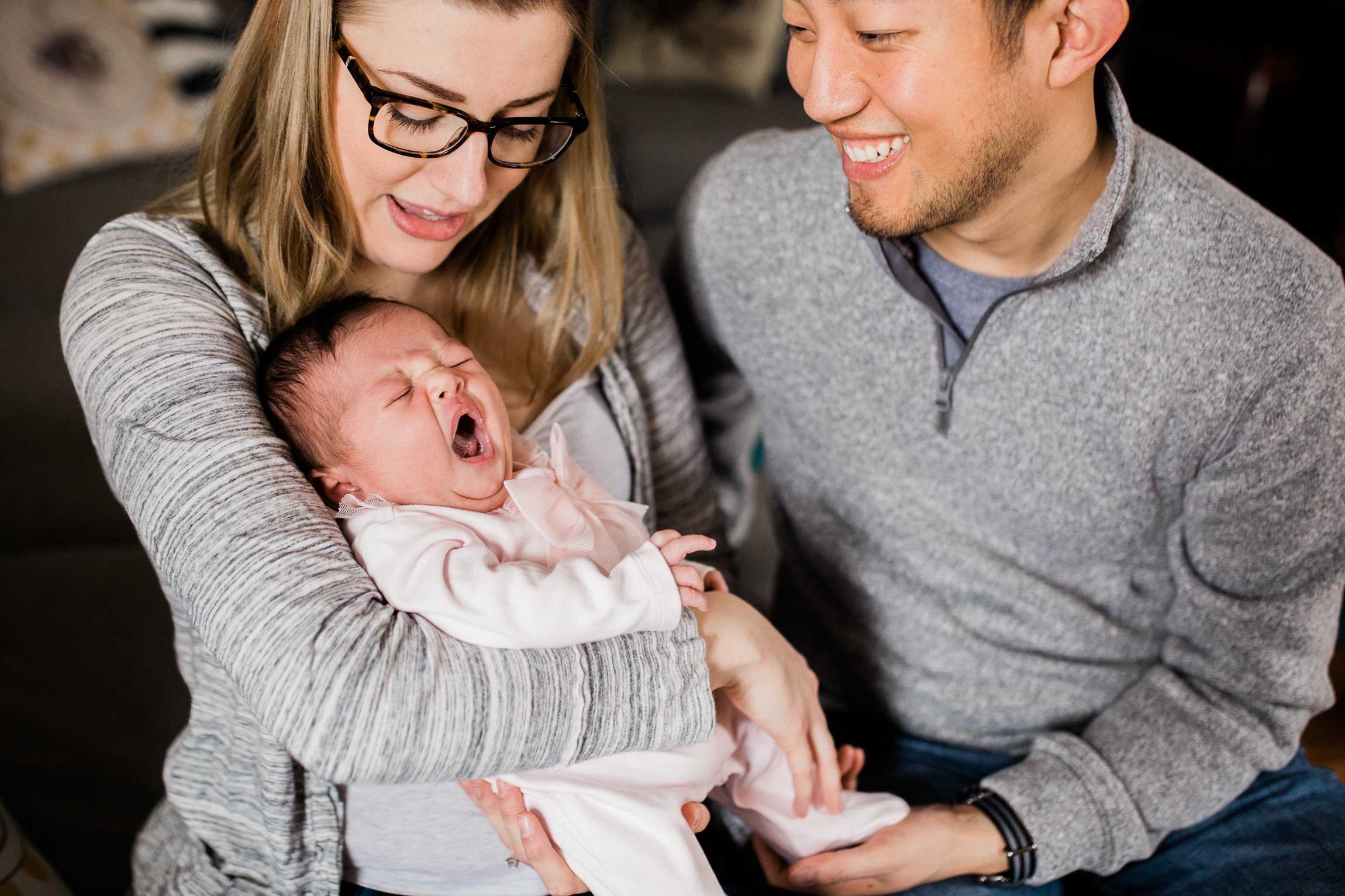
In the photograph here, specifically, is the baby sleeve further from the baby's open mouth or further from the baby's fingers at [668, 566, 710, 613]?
the baby's open mouth

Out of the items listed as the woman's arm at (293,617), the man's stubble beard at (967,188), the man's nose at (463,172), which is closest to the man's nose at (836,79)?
the man's stubble beard at (967,188)

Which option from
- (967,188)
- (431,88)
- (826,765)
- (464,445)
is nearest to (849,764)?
(826,765)

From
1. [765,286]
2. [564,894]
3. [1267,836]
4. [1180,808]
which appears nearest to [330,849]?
[564,894]

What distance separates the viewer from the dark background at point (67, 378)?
151cm

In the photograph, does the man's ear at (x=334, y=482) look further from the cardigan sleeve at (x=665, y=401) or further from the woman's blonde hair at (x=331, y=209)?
the cardigan sleeve at (x=665, y=401)

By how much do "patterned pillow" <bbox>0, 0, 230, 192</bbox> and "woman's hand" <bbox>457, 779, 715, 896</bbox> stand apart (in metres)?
2.30

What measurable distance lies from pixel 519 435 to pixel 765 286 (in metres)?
0.46

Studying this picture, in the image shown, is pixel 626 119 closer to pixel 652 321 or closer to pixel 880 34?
pixel 652 321

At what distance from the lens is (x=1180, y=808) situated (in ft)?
4.33

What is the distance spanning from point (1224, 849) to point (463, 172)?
1.33 meters

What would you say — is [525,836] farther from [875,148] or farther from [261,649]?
[875,148]

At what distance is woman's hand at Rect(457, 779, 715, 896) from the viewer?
1047 millimetres

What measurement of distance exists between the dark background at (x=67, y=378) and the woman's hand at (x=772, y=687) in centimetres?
78

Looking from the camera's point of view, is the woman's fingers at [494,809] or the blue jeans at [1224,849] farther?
the blue jeans at [1224,849]
